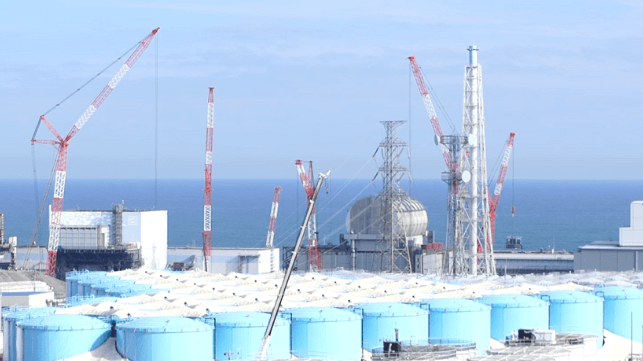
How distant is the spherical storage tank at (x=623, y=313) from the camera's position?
2207 inches

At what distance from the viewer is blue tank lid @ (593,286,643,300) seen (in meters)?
56.7

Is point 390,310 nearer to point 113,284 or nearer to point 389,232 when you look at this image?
point 113,284

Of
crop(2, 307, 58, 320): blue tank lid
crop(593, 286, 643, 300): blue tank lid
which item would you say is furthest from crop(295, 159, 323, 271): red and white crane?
crop(2, 307, 58, 320): blue tank lid

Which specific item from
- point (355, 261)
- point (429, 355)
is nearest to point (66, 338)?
point (429, 355)

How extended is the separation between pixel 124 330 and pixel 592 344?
18.5 meters

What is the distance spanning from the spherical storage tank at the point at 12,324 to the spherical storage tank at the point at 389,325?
45.1ft

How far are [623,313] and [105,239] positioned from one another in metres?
50.2

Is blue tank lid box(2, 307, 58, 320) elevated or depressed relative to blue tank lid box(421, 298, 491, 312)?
depressed

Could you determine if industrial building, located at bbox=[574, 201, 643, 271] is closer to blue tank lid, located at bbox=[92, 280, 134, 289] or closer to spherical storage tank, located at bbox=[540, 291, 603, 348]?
spherical storage tank, located at bbox=[540, 291, 603, 348]

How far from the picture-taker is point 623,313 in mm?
56312

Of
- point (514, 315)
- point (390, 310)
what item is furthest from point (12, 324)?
point (514, 315)

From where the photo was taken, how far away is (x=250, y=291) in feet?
194

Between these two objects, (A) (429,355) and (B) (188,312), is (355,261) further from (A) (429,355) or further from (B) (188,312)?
(A) (429,355)

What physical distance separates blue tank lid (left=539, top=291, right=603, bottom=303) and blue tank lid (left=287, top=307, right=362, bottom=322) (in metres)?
12.6
